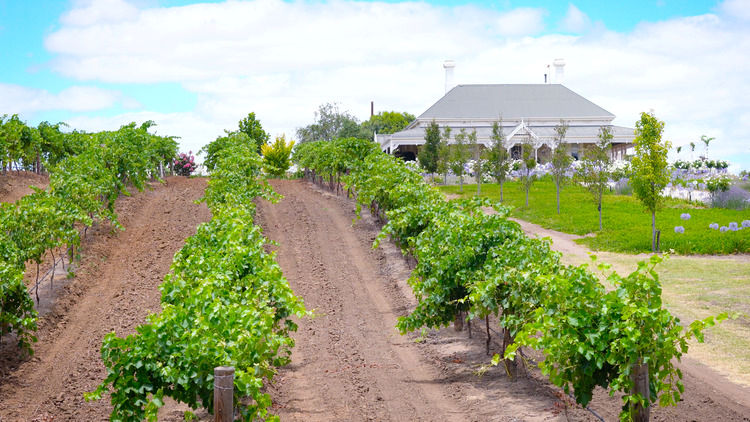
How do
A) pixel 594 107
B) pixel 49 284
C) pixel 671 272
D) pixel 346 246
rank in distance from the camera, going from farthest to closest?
1. pixel 594 107
2. pixel 346 246
3. pixel 671 272
4. pixel 49 284

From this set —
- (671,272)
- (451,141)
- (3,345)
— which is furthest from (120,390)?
(451,141)

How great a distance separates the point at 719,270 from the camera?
728 inches

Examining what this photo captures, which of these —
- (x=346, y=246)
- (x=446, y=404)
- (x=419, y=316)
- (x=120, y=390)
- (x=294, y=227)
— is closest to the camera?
(x=120, y=390)

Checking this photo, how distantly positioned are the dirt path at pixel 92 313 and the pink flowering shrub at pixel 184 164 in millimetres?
17296

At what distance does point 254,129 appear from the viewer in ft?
153

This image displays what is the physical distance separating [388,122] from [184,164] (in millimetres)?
35708

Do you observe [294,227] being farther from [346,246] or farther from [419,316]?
[419,316]

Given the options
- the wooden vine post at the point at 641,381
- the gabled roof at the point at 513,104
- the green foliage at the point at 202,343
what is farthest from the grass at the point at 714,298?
the gabled roof at the point at 513,104

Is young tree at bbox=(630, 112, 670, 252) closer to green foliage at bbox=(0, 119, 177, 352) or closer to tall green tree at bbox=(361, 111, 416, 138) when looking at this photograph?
green foliage at bbox=(0, 119, 177, 352)

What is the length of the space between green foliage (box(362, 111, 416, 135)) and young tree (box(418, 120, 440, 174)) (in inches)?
1231

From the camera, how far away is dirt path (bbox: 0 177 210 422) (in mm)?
10586

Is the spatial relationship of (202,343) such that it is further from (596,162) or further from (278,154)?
(278,154)


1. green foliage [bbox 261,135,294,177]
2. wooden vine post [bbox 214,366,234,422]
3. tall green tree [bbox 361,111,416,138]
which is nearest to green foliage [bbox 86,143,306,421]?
wooden vine post [bbox 214,366,234,422]

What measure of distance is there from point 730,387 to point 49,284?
1413cm
